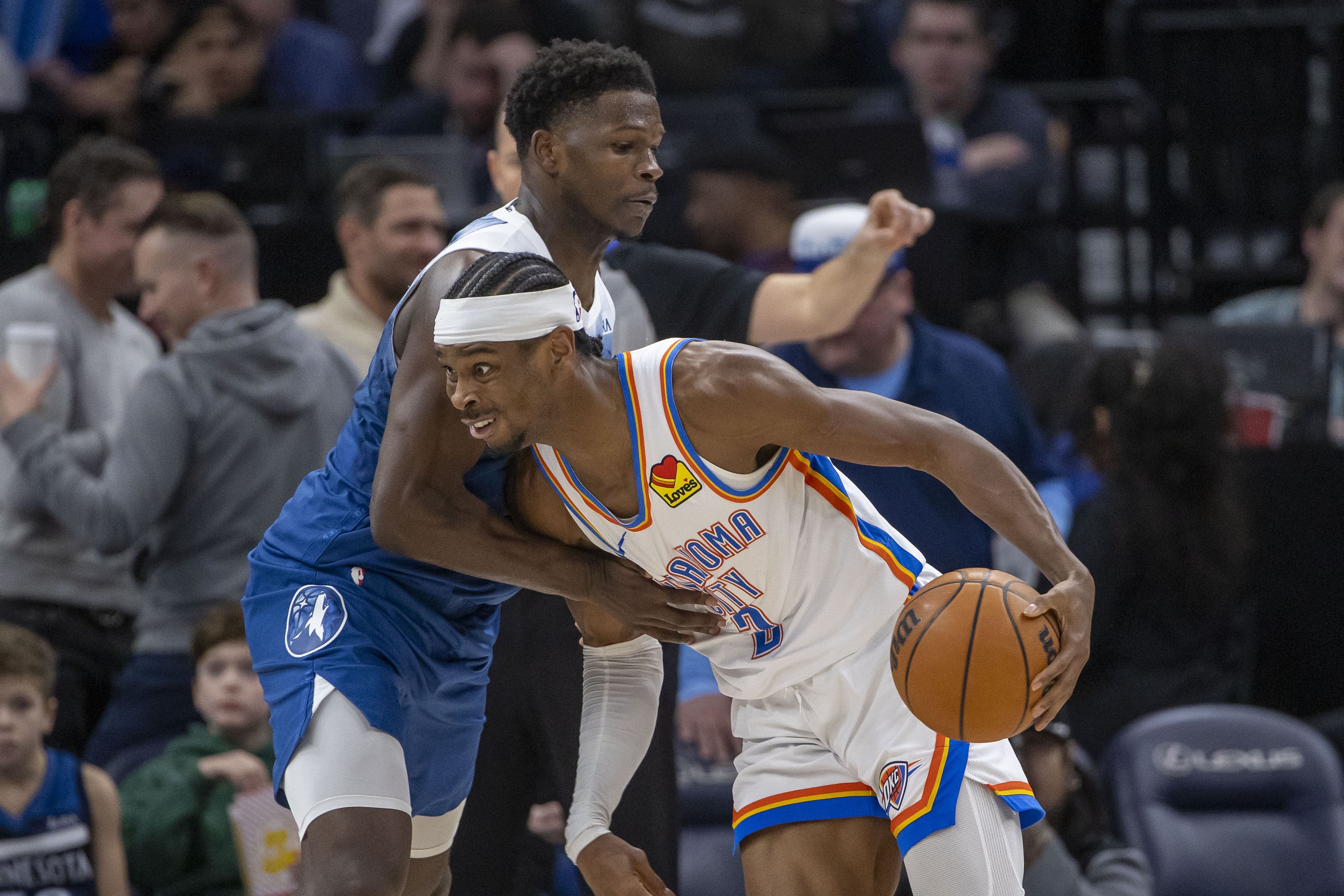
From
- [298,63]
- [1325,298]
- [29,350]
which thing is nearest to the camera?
[29,350]

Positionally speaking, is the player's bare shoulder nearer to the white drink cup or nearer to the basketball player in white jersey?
the basketball player in white jersey

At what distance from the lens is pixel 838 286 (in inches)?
175

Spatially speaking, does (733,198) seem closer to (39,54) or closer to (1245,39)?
(1245,39)

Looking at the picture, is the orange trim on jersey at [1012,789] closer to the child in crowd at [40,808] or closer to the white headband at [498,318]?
the white headband at [498,318]

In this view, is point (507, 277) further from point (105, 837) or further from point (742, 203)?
point (742, 203)

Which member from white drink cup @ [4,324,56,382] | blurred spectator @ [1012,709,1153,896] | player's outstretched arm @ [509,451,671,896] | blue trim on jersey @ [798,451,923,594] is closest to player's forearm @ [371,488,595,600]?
player's outstretched arm @ [509,451,671,896]

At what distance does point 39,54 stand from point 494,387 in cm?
618

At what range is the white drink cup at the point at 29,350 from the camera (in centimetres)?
548

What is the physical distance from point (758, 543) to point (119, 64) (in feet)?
20.8

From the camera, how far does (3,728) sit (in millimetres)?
5031

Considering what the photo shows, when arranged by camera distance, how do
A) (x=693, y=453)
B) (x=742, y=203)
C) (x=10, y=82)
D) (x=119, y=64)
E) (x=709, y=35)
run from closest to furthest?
(x=693, y=453)
(x=742, y=203)
(x=10, y=82)
(x=119, y=64)
(x=709, y=35)

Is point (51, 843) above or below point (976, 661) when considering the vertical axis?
below

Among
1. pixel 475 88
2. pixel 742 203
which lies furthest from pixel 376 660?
pixel 475 88

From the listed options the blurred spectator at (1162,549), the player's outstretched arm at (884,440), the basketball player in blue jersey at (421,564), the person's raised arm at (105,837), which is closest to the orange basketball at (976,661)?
the player's outstretched arm at (884,440)
